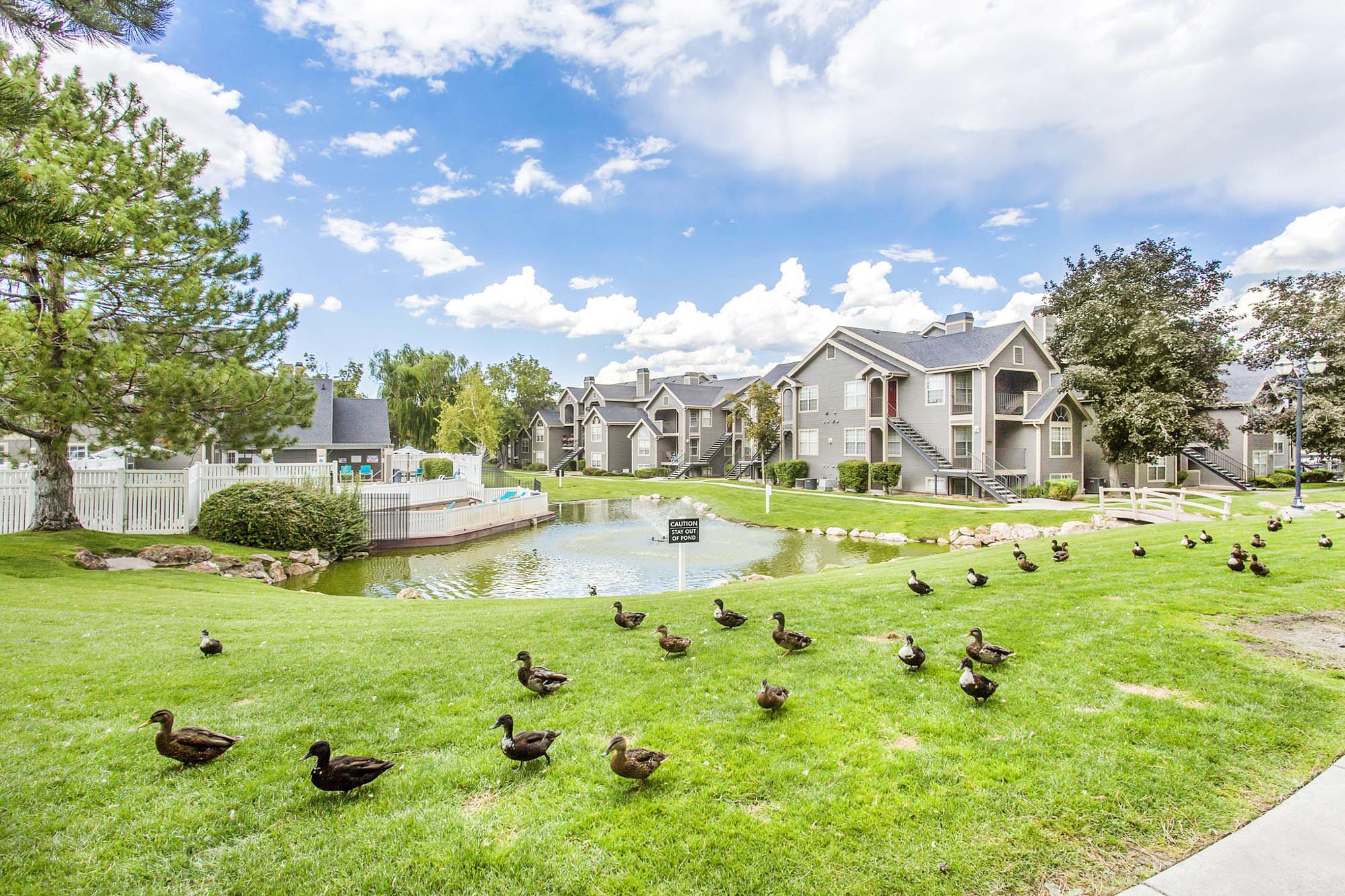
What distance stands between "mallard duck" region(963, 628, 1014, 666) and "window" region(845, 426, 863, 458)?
1284 inches

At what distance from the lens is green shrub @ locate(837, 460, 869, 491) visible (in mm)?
36781

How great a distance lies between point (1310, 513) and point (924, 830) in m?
21.6

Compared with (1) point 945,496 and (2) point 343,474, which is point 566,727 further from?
(1) point 945,496

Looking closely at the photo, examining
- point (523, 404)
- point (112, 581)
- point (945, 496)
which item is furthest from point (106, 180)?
point (523, 404)

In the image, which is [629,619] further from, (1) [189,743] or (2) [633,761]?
(1) [189,743]

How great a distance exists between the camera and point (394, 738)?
16.9ft

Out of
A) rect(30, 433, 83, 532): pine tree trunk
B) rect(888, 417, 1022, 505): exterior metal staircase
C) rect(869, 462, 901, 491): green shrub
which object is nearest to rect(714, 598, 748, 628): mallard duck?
rect(30, 433, 83, 532): pine tree trunk

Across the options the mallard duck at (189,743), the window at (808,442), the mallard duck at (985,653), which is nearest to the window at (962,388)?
the window at (808,442)

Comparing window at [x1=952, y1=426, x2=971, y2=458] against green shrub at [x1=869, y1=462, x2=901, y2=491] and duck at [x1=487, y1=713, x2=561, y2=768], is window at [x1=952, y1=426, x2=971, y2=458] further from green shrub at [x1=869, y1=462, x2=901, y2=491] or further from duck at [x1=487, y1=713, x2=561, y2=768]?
duck at [x1=487, y1=713, x2=561, y2=768]

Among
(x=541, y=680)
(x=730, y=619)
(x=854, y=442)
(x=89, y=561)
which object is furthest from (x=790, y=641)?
(x=854, y=442)

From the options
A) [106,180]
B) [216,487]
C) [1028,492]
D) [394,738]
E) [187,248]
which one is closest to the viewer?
[394,738]

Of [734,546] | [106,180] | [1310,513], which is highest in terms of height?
[106,180]

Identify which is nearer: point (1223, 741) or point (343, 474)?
point (1223, 741)

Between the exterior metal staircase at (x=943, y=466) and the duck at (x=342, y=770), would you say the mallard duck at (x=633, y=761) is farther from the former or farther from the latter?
the exterior metal staircase at (x=943, y=466)
